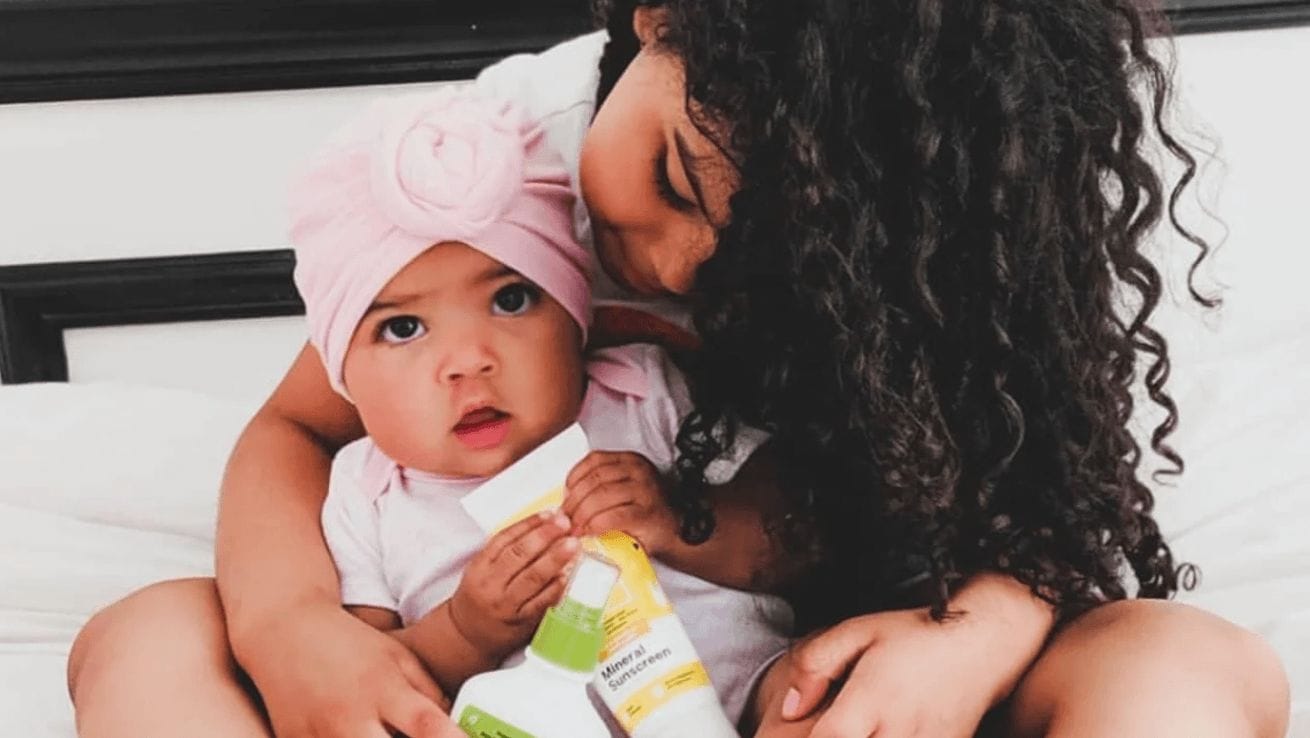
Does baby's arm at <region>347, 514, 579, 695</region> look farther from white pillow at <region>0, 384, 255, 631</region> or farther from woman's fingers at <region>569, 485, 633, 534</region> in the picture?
white pillow at <region>0, 384, 255, 631</region>

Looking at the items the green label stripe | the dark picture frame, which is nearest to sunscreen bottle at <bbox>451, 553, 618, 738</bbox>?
the green label stripe

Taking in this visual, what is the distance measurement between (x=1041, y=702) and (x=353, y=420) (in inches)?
18.6

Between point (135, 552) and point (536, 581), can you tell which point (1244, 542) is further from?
point (135, 552)

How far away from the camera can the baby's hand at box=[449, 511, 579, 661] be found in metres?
0.66

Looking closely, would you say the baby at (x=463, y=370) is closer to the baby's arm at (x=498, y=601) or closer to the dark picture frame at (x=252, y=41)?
the baby's arm at (x=498, y=601)

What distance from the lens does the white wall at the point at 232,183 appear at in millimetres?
1306

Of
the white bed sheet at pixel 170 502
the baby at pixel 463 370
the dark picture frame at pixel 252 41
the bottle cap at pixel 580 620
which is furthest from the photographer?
the dark picture frame at pixel 252 41

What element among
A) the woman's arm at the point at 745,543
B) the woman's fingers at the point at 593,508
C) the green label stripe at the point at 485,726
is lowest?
the woman's arm at the point at 745,543

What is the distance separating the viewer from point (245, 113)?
131cm

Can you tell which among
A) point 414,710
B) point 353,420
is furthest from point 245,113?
point 414,710

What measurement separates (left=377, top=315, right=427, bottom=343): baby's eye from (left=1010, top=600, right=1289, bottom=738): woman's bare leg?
37 cm

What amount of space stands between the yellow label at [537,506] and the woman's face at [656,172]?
0.13 meters

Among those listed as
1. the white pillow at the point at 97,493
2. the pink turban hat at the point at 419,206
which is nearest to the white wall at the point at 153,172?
the white pillow at the point at 97,493

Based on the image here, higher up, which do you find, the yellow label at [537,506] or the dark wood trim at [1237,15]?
the dark wood trim at [1237,15]
